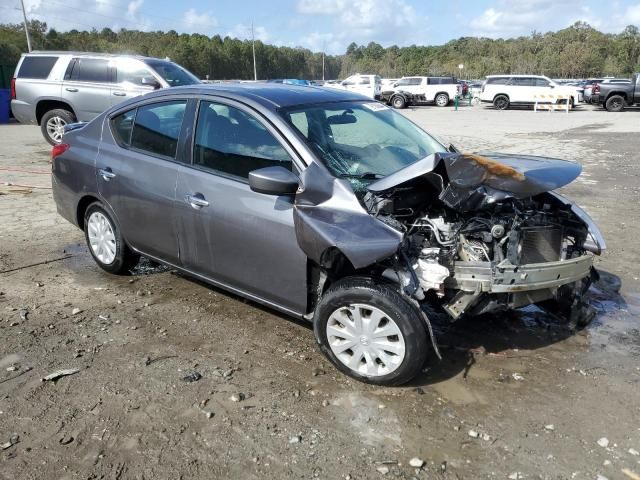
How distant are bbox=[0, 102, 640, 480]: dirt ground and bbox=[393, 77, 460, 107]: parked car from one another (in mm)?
30429

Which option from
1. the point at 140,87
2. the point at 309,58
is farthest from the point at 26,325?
the point at 309,58

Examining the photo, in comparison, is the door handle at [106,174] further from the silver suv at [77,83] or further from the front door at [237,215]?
the silver suv at [77,83]

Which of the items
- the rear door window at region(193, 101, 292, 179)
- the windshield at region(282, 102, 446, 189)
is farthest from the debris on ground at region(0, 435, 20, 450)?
the windshield at region(282, 102, 446, 189)

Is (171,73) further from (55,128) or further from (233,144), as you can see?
(233,144)

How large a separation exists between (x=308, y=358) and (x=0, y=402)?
1833 mm

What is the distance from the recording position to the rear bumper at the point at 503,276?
122 inches

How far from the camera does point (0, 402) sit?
318 cm

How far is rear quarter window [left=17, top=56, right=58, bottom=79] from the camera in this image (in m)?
12.0

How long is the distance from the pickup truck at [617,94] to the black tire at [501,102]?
4358 millimetres

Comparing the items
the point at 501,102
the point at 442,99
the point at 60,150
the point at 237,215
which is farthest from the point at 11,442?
the point at 442,99

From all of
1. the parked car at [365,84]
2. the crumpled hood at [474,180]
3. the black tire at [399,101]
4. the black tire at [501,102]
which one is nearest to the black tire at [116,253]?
the crumpled hood at [474,180]

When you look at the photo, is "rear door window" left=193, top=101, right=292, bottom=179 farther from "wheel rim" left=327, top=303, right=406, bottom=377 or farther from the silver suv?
the silver suv

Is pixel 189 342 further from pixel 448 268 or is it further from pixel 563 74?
pixel 563 74

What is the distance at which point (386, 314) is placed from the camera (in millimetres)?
3150
